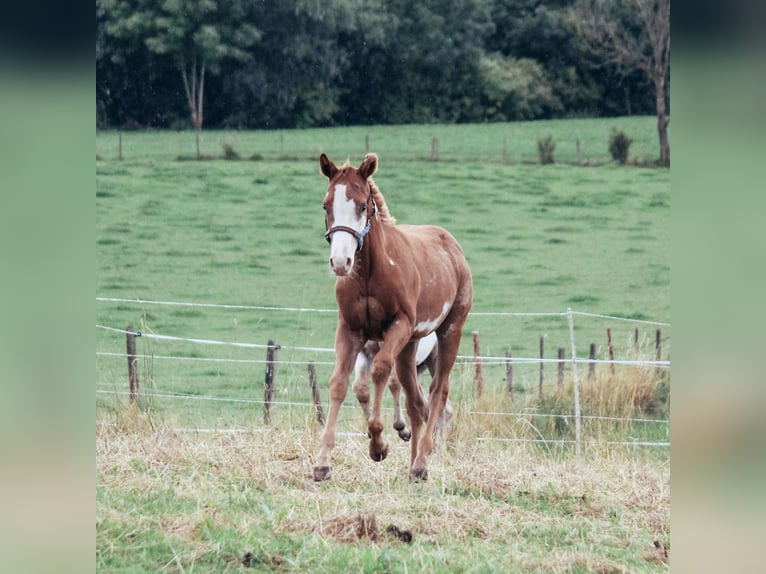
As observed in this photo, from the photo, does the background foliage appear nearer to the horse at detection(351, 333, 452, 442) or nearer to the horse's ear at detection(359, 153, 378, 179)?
the horse at detection(351, 333, 452, 442)

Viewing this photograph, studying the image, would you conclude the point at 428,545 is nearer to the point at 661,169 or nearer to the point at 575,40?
the point at 575,40

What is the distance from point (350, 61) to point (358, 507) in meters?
10.9

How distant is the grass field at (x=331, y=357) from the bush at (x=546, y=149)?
20 centimetres

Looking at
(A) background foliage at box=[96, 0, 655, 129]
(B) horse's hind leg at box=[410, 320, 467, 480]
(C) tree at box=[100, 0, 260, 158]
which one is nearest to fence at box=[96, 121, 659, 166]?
(A) background foliage at box=[96, 0, 655, 129]

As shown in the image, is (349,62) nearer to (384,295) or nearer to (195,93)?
(195,93)

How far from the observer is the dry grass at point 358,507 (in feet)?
14.1

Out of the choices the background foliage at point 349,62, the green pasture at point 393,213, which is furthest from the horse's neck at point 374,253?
the background foliage at point 349,62

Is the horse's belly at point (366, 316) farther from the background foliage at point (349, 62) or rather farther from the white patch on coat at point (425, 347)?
the background foliage at point (349, 62)

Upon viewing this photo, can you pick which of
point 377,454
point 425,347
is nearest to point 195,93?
point 425,347

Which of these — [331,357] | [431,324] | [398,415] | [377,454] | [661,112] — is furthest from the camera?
[661,112]

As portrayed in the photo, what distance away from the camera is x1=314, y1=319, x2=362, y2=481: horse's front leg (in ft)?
16.4

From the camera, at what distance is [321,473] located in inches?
197
